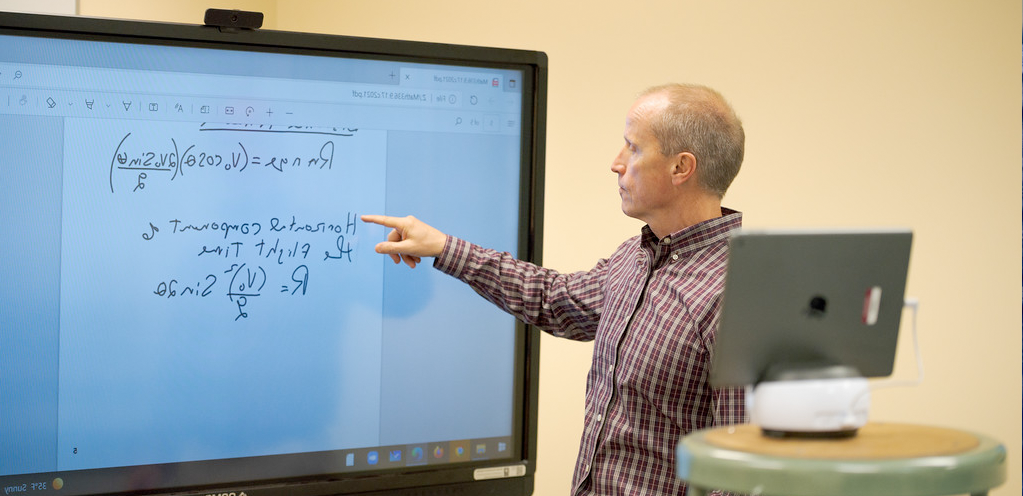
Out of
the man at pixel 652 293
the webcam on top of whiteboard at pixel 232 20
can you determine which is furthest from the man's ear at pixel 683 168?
the webcam on top of whiteboard at pixel 232 20

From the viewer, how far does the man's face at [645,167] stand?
1.60 meters

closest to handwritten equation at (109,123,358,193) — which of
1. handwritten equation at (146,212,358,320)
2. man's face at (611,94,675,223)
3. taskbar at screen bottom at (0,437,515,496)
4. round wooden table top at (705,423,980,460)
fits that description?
handwritten equation at (146,212,358,320)

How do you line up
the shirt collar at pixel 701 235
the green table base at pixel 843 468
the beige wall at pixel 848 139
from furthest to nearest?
1. the beige wall at pixel 848 139
2. the shirt collar at pixel 701 235
3. the green table base at pixel 843 468

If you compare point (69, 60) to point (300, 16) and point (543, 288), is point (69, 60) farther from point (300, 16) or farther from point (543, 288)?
point (300, 16)

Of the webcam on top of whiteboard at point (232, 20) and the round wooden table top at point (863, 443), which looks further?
the webcam on top of whiteboard at point (232, 20)

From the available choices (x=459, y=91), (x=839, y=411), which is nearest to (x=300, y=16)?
(x=459, y=91)

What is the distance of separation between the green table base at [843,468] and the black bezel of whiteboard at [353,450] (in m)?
0.70

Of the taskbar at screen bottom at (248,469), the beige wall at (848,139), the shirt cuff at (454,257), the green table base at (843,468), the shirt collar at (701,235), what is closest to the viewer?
the green table base at (843,468)

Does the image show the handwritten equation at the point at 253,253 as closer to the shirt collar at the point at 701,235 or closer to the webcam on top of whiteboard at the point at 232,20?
the webcam on top of whiteboard at the point at 232,20

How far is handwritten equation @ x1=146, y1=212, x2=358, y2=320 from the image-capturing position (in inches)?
49.4

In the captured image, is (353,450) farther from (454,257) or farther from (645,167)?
(645,167)

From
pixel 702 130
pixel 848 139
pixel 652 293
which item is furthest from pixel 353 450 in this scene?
pixel 848 139

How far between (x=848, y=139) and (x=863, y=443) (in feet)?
5.97

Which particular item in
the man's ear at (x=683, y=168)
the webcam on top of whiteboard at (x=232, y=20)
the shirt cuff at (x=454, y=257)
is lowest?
the shirt cuff at (x=454, y=257)
